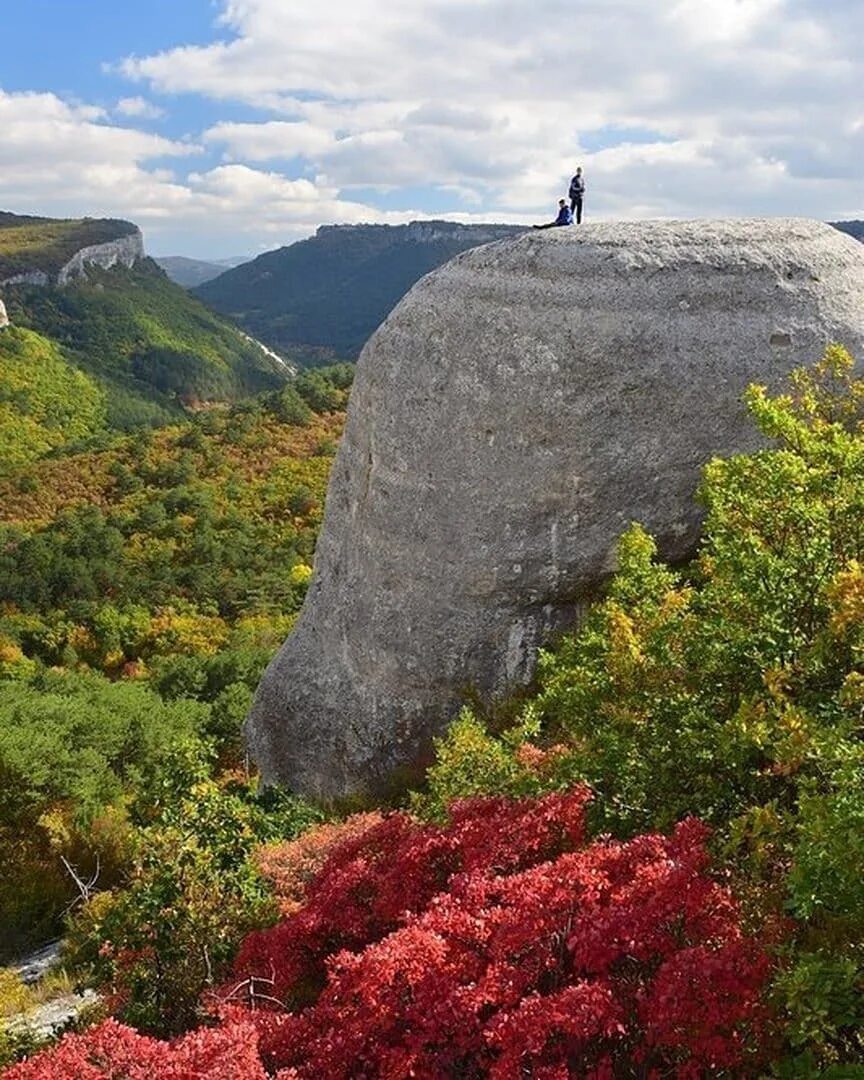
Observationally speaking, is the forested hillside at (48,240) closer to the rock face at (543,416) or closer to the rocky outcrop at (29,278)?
the rocky outcrop at (29,278)

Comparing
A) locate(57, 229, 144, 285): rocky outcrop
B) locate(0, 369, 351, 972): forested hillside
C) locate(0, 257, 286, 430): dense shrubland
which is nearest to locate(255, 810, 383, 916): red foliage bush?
locate(0, 369, 351, 972): forested hillside

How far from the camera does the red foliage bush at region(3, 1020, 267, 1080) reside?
6.43 meters

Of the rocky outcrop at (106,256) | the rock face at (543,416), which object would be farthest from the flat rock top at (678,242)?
the rocky outcrop at (106,256)

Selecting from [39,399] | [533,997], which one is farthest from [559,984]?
[39,399]

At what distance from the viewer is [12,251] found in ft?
514

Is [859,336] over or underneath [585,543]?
over

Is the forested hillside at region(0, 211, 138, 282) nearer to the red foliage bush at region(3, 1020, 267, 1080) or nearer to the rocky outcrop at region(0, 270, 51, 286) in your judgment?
the rocky outcrop at region(0, 270, 51, 286)

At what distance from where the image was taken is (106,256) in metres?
166

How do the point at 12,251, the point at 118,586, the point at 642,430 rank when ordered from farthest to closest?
the point at 12,251 < the point at 118,586 < the point at 642,430

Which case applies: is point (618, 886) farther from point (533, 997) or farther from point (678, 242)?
point (678, 242)

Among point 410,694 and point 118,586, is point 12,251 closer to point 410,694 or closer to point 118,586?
point 118,586

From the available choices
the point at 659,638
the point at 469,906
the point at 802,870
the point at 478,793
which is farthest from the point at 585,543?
the point at 802,870

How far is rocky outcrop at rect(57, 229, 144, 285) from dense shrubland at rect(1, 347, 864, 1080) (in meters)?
157

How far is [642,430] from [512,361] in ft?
8.45
